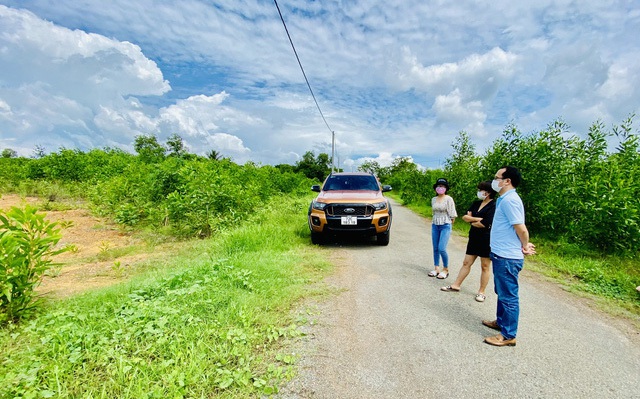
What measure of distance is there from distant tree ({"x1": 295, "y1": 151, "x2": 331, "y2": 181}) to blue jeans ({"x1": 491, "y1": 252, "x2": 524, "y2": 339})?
7131cm

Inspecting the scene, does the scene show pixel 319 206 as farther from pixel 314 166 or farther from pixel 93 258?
pixel 314 166

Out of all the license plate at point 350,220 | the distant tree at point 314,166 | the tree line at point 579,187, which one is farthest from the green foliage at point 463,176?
the distant tree at point 314,166

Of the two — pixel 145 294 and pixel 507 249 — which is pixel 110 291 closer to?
pixel 145 294

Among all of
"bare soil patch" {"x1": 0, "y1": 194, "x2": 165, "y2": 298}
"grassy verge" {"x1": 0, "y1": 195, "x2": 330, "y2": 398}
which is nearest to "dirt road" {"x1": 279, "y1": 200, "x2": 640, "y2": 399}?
"grassy verge" {"x1": 0, "y1": 195, "x2": 330, "y2": 398}

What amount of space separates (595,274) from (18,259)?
329 inches

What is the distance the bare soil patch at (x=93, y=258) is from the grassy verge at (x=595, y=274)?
7.16 m

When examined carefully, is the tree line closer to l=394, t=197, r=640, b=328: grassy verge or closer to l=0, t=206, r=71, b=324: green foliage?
l=394, t=197, r=640, b=328: grassy verge

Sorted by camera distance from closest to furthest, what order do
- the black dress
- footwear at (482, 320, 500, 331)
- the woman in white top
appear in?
footwear at (482, 320, 500, 331)
the black dress
the woman in white top

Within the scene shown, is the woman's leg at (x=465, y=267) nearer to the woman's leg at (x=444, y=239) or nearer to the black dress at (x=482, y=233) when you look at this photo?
the black dress at (x=482, y=233)

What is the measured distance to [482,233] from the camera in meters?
4.10

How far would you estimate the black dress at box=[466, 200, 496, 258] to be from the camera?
3.95m

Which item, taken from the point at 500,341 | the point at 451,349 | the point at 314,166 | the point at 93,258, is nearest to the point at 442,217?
the point at 500,341

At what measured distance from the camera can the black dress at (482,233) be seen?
13.0 ft

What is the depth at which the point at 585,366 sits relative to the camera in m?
2.71
